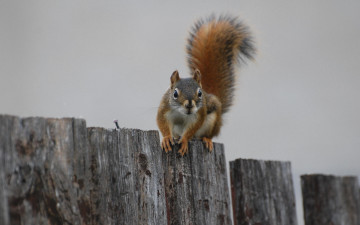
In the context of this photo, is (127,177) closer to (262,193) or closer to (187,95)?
(262,193)

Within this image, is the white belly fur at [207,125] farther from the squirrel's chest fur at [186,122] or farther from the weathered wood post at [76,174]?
the weathered wood post at [76,174]

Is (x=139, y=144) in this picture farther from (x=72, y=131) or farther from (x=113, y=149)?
(x=72, y=131)

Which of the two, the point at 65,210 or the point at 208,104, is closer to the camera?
the point at 65,210

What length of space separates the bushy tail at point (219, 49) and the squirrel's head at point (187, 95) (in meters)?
0.23

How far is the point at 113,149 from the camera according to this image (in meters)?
1.72

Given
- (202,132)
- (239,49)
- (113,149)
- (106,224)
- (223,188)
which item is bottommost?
(106,224)

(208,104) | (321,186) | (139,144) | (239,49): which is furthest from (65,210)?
(239,49)

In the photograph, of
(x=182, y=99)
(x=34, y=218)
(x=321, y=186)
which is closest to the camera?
(x=34, y=218)

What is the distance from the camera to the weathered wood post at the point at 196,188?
1985 mm

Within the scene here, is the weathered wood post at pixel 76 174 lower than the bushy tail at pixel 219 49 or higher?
lower

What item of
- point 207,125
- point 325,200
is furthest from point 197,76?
point 325,200

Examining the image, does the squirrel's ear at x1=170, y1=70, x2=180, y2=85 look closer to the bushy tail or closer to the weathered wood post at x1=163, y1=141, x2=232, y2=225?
the bushy tail

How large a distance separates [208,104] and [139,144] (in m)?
1.59

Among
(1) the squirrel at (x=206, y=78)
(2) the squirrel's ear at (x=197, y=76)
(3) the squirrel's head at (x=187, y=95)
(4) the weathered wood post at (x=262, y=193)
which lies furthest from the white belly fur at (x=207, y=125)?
(4) the weathered wood post at (x=262, y=193)
